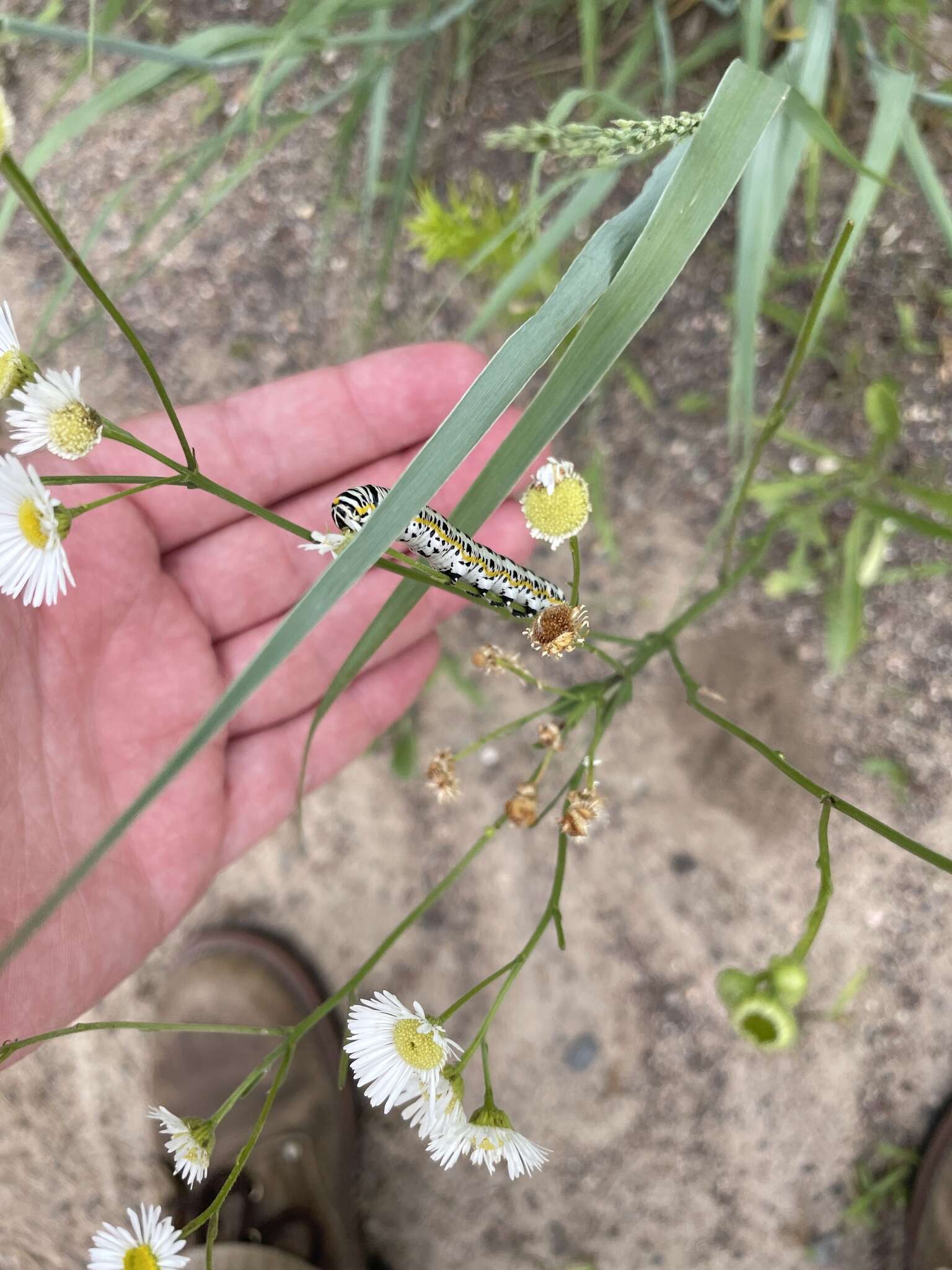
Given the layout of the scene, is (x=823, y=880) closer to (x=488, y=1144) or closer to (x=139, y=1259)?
(x=488, y=1144)

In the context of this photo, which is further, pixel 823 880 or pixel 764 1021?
pixel 764 1021

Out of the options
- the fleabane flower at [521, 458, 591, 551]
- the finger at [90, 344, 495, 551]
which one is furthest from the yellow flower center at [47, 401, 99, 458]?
the finger at [90, 344, 495, 551]

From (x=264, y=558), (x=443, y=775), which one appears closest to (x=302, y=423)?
(x=264, y=558)

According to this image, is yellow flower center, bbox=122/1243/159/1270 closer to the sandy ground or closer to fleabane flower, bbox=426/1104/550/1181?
fleabane flower, bbox=426/1104/550/1181

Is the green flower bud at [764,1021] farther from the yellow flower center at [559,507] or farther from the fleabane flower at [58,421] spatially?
the fleabane flower at [58,421]

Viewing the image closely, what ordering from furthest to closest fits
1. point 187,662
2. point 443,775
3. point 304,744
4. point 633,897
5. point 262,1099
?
point 262,1099 → point 633,897 → point 304,744 → point 187,662 → point 443,775

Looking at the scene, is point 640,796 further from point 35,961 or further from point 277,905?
point 35,961
